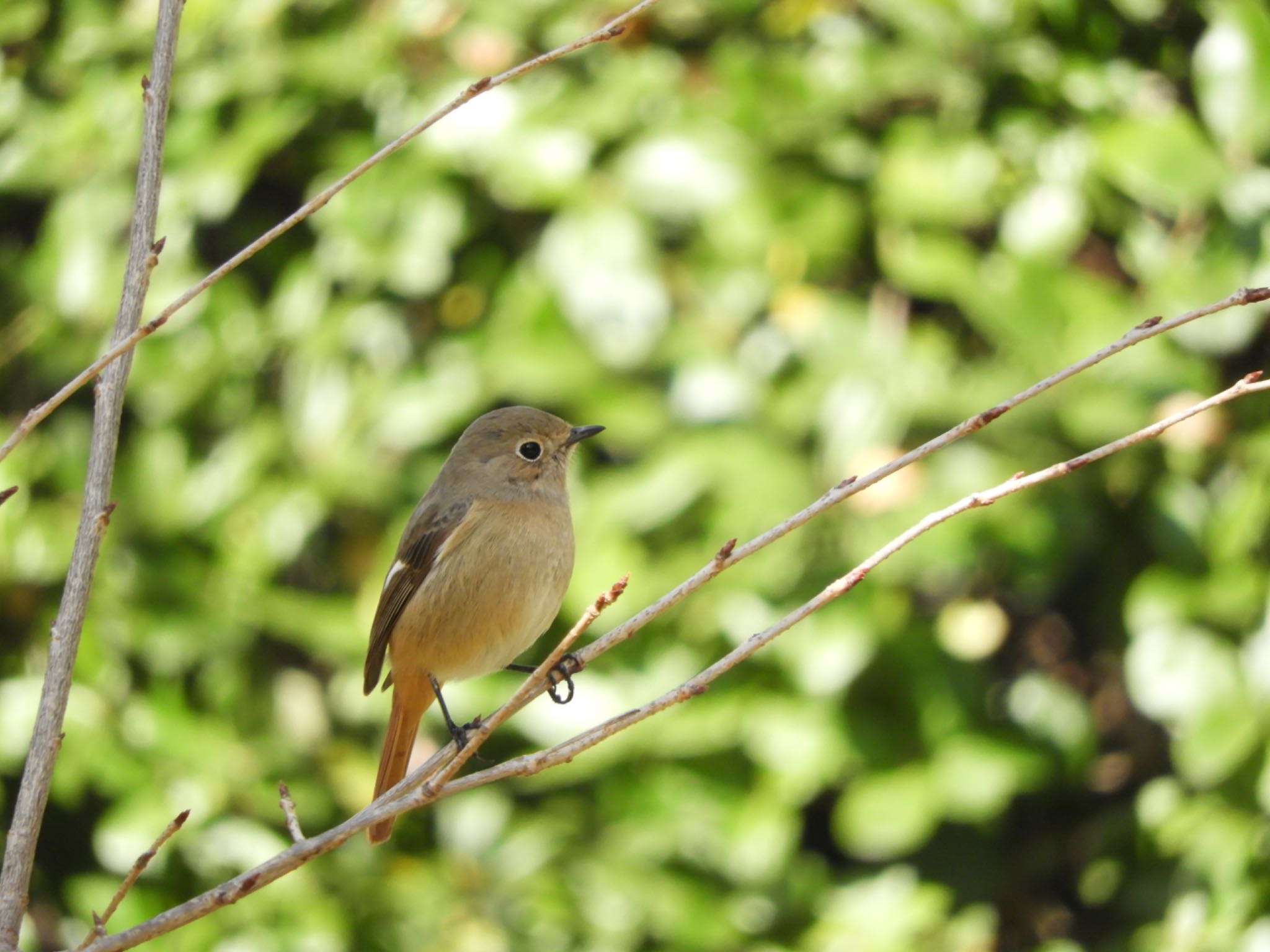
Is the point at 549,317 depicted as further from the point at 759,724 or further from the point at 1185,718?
the point at 1185,718

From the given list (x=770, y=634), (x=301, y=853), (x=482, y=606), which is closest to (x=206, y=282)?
(x=301, y=853)

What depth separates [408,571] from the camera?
342cm

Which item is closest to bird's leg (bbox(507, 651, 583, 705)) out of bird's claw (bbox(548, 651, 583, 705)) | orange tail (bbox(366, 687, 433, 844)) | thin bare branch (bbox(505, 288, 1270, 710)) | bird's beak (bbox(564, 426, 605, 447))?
bird's claw (bbox(548, 651, 583, 705))

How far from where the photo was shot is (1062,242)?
3605 mm

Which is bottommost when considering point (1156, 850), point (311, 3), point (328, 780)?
point (1156, 850)

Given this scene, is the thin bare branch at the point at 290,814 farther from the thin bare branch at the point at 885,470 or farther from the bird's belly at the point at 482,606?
the bird's belly at the point at 482,606

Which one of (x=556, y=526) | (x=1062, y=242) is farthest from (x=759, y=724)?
(x=1062, y=242)

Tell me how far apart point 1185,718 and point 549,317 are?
1.84 m

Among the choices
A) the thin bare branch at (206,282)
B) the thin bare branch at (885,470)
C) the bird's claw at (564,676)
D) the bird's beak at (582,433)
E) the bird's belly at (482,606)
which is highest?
the bird's beak at (582,433)

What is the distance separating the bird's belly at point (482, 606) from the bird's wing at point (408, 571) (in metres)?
0.03

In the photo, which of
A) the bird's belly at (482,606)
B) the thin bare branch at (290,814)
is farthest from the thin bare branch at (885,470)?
the bird's belly at (482,606)

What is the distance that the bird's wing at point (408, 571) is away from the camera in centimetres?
338

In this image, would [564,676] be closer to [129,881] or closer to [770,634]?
[770,634]

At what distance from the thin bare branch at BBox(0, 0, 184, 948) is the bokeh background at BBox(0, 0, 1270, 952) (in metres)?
1.76
